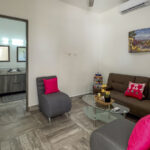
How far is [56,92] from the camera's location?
2.84 metres

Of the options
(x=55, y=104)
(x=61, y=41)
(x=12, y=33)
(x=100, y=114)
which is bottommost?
(x=100, y=114)

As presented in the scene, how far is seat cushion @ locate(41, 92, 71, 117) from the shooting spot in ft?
7.79

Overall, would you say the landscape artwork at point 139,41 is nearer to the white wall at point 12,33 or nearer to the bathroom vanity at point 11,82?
the bathroom vanity at point 11,82

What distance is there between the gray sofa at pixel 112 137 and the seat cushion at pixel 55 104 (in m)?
1.16

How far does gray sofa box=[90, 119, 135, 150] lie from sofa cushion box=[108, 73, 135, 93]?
1.70 m

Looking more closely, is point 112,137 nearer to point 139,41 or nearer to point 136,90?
point 136,90

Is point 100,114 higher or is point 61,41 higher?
point 61,41

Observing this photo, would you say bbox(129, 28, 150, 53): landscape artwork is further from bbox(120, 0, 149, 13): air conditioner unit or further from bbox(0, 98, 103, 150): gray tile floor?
bbox(0, 98, 103, 150): gray tile floor

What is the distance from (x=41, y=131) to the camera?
2.12 m

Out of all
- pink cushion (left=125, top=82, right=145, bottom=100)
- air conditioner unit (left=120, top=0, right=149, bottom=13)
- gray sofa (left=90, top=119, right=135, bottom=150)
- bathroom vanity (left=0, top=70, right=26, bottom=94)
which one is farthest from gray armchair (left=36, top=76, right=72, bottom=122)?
air conditioner unit (left=120, top=0, right=149, bottom=13)

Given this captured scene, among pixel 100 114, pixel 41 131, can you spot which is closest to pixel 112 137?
pixel 100 114

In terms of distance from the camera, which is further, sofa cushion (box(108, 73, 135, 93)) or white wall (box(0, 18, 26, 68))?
white wall (box(0, 18, 26, 68))

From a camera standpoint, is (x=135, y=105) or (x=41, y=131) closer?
(x=41, y=131)

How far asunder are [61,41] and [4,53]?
8.38ft
